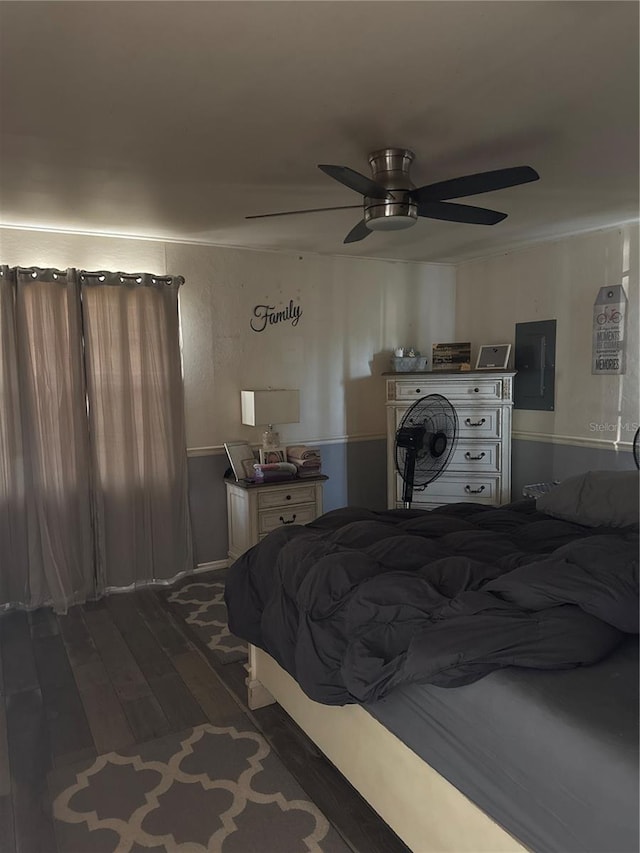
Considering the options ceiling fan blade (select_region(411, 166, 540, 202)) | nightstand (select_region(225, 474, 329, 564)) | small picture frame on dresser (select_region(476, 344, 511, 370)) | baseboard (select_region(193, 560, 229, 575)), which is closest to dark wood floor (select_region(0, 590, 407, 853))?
baseboard (select_region(193, 560, 229, 575))

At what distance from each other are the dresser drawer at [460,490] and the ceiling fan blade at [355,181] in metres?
2.51

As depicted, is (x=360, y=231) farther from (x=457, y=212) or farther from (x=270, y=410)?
(x=270, y=410)

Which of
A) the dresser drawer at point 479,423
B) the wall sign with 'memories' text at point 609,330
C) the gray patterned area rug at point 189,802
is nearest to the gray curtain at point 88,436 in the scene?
the gray patterned area rug at point 189,802

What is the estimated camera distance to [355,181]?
85.1 inches

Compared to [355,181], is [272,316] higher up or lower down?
lower down

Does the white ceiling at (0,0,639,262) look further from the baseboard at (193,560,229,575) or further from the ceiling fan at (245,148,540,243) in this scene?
the baseboard at (193,560,229,575)

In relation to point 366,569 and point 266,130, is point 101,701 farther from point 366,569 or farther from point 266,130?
point 266,130

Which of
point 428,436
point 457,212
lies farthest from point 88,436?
point 457,212

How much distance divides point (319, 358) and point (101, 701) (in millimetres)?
2830

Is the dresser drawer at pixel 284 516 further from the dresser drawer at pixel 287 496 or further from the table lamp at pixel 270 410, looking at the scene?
the table lamp at pixel 270 410

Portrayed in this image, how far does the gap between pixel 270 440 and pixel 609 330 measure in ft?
7.69

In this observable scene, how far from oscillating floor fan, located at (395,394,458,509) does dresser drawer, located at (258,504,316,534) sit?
27.0 inches

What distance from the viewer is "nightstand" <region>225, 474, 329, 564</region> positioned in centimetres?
404

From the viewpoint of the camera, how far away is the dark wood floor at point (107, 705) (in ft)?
6.56
